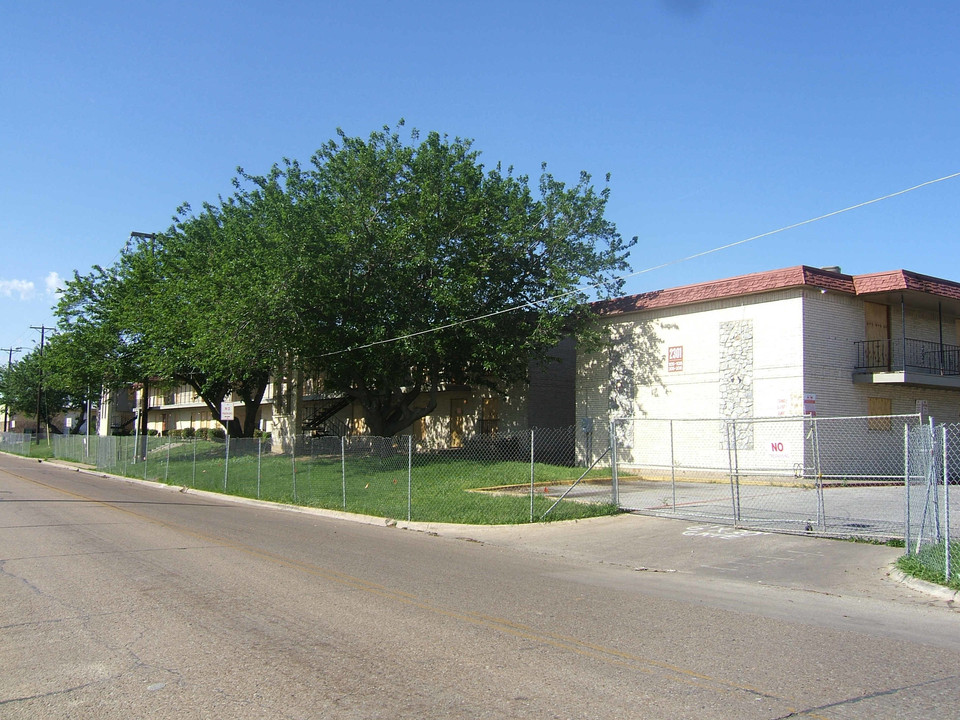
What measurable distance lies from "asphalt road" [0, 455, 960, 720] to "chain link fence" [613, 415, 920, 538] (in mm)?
1756

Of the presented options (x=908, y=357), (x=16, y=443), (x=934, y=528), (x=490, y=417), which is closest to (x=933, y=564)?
(x=934, y=528)

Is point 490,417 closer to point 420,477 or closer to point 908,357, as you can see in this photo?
point 420,477

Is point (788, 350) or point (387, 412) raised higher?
point (788, 350)

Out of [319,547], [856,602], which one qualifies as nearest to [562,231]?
[319,547]

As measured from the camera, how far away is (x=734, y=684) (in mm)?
5516

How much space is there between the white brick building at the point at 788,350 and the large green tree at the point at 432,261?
2968mm

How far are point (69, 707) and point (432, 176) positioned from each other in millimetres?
23288

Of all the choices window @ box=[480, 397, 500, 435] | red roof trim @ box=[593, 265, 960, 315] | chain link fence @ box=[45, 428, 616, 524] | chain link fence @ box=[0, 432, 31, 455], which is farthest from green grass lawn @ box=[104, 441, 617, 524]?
chain link fence @ box=[0, 432, 31, 455]

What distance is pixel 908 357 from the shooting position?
2505cm

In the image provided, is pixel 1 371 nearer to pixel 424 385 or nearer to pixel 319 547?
pixel 424 385

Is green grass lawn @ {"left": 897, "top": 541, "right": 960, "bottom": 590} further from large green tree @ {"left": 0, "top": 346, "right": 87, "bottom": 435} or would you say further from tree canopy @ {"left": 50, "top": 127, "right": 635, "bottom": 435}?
large green tree @ {"left": 0, "top": 346, "right": 87, "bottom": 435}

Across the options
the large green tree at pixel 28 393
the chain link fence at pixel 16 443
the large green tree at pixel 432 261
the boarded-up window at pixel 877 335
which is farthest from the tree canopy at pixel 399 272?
the large green tree at pixel 28 393

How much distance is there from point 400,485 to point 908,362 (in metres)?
17.0

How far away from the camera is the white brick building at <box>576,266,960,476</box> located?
73.8 feet
